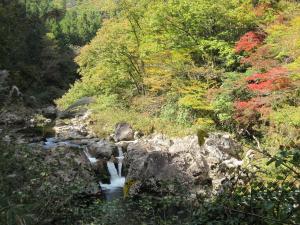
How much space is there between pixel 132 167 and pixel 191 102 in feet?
16.1

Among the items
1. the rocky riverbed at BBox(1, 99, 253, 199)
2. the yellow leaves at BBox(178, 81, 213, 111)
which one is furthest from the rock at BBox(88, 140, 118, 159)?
the yellow leaves at BBox(178, 81, 213, 111)

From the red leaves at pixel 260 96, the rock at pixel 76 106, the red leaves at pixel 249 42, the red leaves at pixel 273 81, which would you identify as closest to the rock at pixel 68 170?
the rock at pixel 76 106

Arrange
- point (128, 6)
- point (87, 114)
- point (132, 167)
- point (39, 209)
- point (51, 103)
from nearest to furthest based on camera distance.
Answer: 1. point (39, 209)
2. point (132, 167)
3. point (128, 6)
4. point (87, 114)
5. point (51, 103)

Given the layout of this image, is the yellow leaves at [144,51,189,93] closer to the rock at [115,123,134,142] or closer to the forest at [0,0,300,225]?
the forest at [0,0,300,225]

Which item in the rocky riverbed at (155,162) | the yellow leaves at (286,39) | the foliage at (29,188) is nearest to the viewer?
the foliage at (29,188)

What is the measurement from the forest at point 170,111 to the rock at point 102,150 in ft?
0.19

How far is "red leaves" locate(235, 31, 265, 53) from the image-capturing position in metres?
16.8

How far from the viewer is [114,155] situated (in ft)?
52.2

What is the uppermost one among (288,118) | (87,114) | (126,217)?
(126,217)

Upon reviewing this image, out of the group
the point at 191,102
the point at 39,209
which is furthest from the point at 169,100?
the point at 39,209

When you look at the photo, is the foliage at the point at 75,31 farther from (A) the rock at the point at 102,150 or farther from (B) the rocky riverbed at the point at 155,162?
(B) the rocky riverbed at the point at 155,162

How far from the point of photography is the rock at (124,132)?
1819 cm

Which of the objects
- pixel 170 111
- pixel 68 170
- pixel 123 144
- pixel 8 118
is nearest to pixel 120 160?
pixel 123 144

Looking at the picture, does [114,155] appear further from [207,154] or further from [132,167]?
[207,154]
